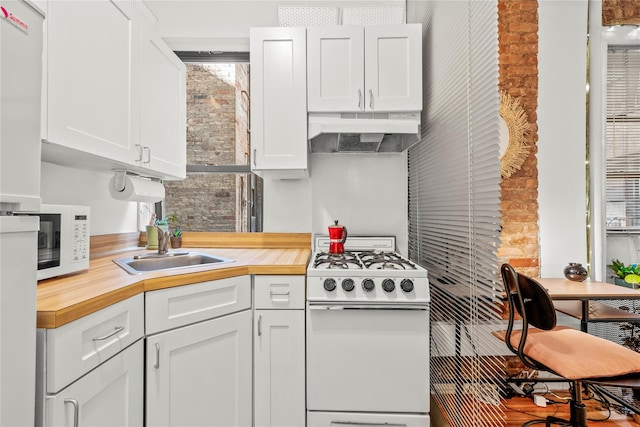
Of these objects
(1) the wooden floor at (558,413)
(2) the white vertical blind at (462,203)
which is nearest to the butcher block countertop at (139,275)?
(2) the white vertical blind at (462,203)

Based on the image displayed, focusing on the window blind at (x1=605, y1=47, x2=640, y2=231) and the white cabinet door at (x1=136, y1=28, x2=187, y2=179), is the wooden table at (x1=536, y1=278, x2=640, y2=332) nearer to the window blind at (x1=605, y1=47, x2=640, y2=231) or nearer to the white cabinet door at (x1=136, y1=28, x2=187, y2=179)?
the window blind at (x1=605, y1=47, x2=640, y2=231)

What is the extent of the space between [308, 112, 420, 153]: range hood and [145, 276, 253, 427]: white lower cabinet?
0.98 metres

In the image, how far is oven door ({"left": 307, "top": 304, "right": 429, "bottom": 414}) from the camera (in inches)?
64.1

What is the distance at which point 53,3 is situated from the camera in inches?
47.3

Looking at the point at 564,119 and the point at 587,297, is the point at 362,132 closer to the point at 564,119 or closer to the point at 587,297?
the point at 587,297

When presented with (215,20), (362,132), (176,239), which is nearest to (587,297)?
(362,132)

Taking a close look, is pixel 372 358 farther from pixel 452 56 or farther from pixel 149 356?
pixel 452 56

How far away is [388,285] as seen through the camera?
5.28 ft

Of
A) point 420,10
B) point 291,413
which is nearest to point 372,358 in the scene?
point 291,413

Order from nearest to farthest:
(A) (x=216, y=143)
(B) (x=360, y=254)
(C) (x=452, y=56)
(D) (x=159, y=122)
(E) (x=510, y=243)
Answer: (C) (x=452, y=56) → (D) (x=159, y=122) → (B) (x=360, y=254) → (E) (x=510, y=243) → (A) (x=216, y=143)

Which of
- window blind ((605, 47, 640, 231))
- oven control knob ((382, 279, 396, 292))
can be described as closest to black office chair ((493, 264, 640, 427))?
oven control knob ((382, 279, 396, 292))

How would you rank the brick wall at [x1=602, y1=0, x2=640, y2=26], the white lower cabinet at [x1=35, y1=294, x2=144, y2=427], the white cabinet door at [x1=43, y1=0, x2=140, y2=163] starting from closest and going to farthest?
1. the white lower cabinet at [x1=35, y1=294, x2=144, y2=427]
2. the white cabinet door at [x1=43, y1=0, x2=140, y2=163]
3. the brick wall at [x1=602, y1=0, x2=640, y2=26]

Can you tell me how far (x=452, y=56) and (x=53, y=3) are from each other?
169 cm

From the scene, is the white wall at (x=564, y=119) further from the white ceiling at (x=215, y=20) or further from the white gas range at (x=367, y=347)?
the white ceiling at (x=215, y=20)
